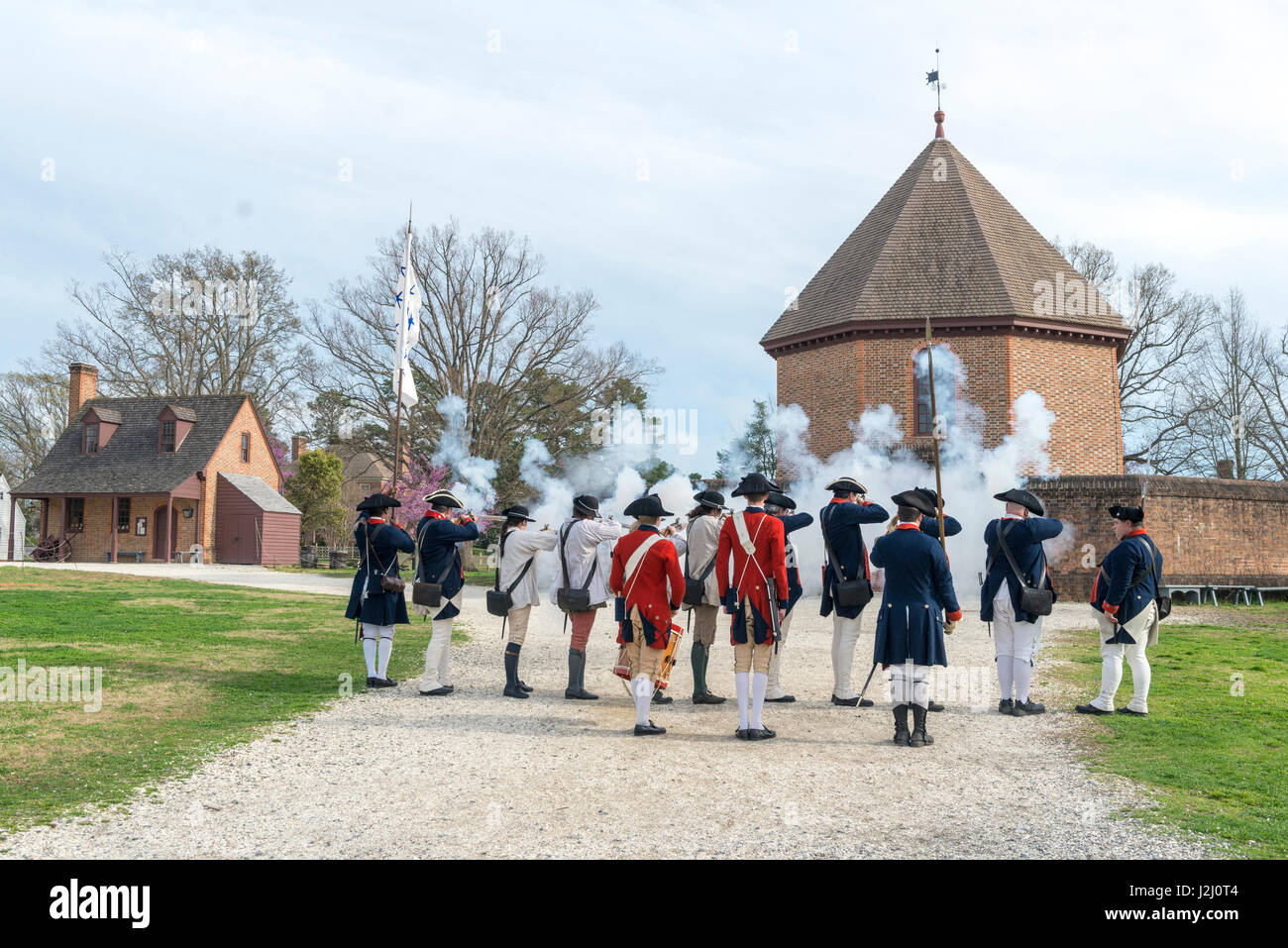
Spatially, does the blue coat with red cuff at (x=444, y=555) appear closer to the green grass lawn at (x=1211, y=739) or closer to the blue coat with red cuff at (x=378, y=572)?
the blue coat with red cuff at (x=378, y=572)

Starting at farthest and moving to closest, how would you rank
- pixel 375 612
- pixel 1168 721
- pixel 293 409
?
pixel 293 409, pixel 375 612, pixel 1168 721

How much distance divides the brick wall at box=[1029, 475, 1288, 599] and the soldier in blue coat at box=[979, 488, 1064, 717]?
12.3 metres

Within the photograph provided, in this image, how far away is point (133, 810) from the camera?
5.43 m

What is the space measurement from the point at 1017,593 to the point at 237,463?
37.8 m

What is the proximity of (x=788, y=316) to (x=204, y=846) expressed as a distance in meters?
25.5

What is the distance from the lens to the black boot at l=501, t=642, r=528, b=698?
381 inches

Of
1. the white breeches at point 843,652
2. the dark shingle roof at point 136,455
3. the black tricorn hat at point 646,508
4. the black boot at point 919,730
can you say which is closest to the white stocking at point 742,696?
the black boot at point 919,730

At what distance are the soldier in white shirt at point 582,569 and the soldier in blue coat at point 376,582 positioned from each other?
61.3 inches

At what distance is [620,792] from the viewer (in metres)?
5.89

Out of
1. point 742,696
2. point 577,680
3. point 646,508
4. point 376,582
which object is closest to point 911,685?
point 742,696

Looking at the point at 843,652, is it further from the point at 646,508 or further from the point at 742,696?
the point at 646,508

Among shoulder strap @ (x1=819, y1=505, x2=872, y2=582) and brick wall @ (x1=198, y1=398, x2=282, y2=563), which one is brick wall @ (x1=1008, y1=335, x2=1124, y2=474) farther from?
brick wall @ (x1=198, y1=398, x2=282, y2=563)

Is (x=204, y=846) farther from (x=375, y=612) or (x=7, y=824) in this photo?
(x=375, y=612)

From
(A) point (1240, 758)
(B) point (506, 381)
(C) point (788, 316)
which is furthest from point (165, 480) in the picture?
(A) point (1240, 758)
